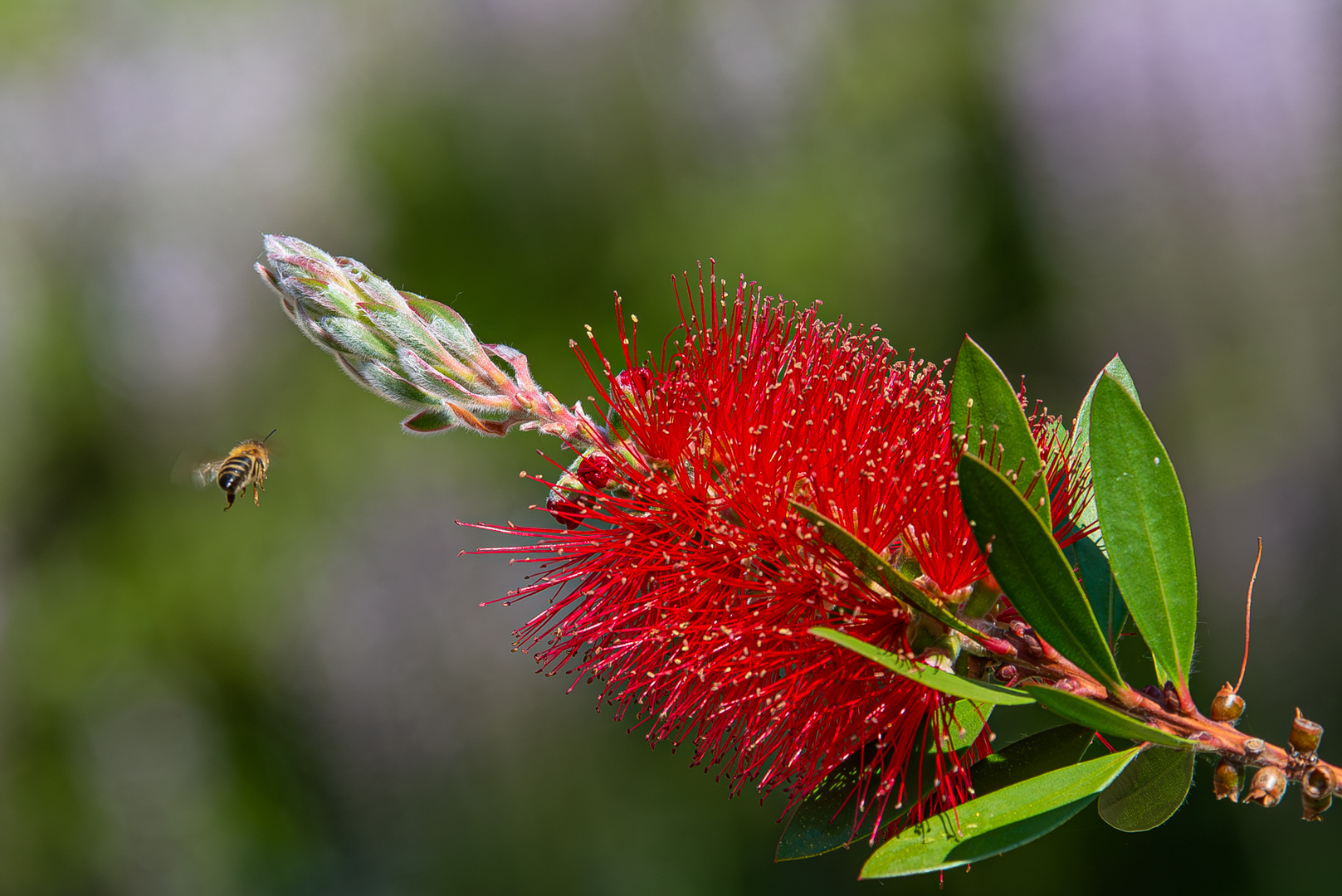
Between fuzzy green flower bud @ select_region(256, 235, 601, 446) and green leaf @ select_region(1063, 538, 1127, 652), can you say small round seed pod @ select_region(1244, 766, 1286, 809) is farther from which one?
fuzzy green flower bud @ select_region(256, 235, 601, 446)

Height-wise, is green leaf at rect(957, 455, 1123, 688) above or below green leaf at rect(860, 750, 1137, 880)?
above

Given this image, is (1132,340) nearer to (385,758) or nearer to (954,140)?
(954,140)

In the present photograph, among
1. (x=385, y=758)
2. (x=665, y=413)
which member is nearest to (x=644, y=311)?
(x=385, y=758)

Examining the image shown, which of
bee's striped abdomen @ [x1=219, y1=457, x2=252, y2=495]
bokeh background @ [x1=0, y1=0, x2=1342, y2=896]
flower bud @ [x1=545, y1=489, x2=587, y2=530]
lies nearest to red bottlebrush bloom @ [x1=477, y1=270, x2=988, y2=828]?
flower bud @ [x1=545, y1=489, x2=587, y2=530]

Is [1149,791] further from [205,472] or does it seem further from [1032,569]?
[205,472]

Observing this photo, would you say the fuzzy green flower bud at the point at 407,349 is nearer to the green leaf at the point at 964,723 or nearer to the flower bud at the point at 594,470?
the flower bud at the point at 594,470
